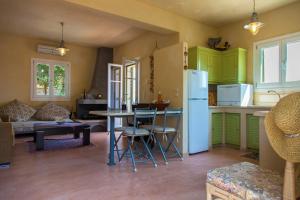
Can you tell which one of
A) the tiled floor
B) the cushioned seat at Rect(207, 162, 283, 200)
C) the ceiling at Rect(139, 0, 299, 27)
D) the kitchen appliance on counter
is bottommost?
the tiled floor

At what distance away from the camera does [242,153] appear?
3988mm

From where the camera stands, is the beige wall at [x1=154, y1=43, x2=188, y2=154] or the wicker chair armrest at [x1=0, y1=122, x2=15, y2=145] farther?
the beige wall at [x1=154, y1=43, x2=188, y2=154]

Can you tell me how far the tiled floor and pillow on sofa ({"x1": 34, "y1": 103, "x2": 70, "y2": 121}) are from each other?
7.40 feet

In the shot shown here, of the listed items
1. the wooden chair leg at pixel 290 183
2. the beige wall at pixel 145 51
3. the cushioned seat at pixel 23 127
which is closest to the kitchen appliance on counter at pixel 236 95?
the beige wall at pixel 145 51

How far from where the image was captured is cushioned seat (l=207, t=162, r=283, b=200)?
4.07ft

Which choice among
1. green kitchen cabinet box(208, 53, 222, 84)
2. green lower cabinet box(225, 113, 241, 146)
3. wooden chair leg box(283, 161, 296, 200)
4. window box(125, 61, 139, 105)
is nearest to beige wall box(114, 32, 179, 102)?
window box(125, 61, 139, 105)

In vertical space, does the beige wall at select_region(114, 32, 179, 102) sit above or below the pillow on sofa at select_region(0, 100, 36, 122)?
above

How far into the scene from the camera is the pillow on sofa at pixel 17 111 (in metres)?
5.65

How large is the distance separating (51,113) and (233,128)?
4996 millimetres

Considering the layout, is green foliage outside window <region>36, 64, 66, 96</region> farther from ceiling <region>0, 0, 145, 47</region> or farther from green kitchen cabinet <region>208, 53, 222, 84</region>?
green kitchen cabinet <region>208, 53, 222, 84</region>

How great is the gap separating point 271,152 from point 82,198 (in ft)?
6.54

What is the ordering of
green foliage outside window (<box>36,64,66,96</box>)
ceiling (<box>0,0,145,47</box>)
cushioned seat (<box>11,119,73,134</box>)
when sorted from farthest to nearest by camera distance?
green foliage outside window (<box>36,64,66,96</box>) → cushioned seat (<box>11,119,73,134</box>) → ceiling (<box>0,0,145,47</box>)

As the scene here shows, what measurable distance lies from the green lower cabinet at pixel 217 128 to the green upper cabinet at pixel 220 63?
2.70ft

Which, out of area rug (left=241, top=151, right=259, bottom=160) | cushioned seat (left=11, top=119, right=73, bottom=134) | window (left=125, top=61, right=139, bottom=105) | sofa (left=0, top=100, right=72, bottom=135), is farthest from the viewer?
window (left=125, top=61, right=139, bottom=105)
